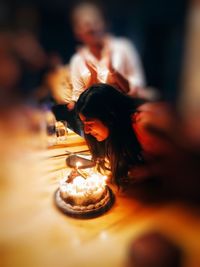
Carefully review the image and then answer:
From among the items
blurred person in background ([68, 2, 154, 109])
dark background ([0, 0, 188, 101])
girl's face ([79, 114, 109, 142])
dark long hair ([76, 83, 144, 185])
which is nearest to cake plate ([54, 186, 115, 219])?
dark long hair ([76, 83, 144, 185])

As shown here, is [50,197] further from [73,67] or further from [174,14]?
[174,14]

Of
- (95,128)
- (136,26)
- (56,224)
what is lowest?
(56,224)

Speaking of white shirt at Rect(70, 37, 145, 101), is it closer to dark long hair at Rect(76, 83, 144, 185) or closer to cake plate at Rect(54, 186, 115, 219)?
dark long hair at Rect(76, 83, 144, 185)

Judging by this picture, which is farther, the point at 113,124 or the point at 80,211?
the point at 80,211

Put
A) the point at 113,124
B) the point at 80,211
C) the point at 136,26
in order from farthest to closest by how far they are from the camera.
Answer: the point at 80,211 < the point at 113,124 < the point at 136,26

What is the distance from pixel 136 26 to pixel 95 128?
36 cm

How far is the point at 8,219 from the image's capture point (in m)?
1.09

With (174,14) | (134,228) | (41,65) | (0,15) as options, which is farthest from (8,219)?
(174,14)

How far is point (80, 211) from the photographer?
1175mm

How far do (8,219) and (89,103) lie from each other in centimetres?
50

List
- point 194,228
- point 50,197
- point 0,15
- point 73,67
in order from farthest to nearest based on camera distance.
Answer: point 50,197, point 194,228, point 73,67, point 0,15

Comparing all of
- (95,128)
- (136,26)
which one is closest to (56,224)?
(95,128)

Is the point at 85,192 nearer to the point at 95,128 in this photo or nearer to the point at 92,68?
the point at 95,128

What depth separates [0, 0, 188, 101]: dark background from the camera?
0.81 meters
